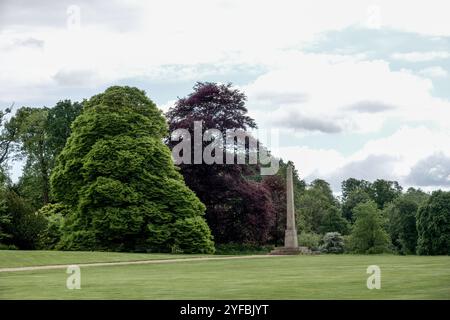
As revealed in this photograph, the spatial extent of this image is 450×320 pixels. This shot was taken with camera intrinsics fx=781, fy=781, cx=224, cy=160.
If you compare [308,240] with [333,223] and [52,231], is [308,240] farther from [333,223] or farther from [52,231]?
[52,231]

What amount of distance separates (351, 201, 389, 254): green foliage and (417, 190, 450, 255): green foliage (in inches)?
159

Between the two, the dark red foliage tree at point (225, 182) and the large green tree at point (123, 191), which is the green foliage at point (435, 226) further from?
the large green tree at point (123, 191)

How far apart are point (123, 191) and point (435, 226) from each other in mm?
37424

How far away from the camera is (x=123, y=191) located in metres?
53.2

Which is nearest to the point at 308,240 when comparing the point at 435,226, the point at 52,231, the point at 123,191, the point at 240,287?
the point at 435,226

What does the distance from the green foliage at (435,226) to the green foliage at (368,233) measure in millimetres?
4047

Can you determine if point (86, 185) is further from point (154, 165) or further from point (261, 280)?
point (261, 280)

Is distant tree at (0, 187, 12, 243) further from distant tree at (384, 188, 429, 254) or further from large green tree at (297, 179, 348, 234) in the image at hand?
distant tree at (384, 188, 429, 254)

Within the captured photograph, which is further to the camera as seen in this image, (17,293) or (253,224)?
(253,224)

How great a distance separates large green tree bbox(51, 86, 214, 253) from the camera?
53219 millimetres

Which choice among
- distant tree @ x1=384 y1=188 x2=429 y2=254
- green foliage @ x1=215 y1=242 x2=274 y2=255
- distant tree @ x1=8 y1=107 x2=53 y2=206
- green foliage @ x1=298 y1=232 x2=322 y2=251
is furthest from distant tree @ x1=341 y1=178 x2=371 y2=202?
green foliage @ x1=215 y1=242 x2=274 y2=255

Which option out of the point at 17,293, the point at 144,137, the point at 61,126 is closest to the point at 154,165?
the point at 144,137
